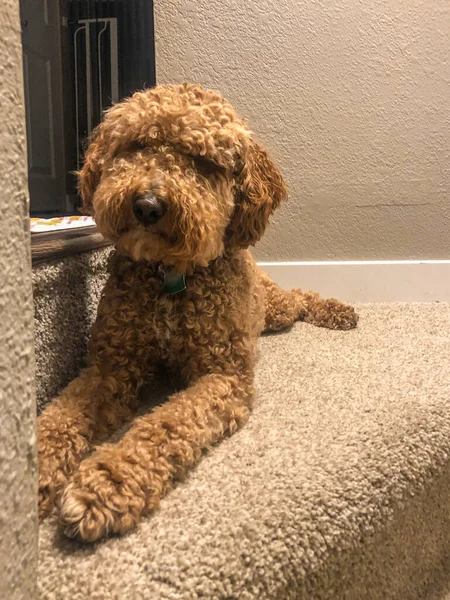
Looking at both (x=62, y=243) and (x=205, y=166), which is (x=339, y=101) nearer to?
(x=205, y=166)

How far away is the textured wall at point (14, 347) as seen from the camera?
1.58 ft

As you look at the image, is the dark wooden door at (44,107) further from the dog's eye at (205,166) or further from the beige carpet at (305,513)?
the beige carpet at (305,513)

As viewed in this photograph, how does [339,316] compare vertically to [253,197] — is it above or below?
below

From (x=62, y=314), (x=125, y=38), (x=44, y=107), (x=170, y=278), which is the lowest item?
(x=62, y=314)

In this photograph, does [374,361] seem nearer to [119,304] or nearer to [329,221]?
[119,304]

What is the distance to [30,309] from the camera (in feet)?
1.79

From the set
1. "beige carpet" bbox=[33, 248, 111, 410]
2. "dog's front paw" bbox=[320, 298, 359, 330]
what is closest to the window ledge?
"beige carpet" bbox=[33, 248, 111, 410]

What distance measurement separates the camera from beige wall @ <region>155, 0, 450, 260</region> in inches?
83.8

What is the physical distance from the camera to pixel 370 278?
2291 millimetres

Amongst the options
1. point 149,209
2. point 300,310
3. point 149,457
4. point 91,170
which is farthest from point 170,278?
point 300,310

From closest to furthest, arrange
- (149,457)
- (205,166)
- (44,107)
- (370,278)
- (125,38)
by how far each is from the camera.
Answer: (149,457)
(205,166)
(125,38)
(370,278)
(44,107)

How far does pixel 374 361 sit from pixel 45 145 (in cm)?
207

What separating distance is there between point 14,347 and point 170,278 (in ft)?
1.99

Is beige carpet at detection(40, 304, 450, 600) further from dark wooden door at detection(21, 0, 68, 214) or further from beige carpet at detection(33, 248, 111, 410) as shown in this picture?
dark wooden door at detection(21, 0, 68, 214)
